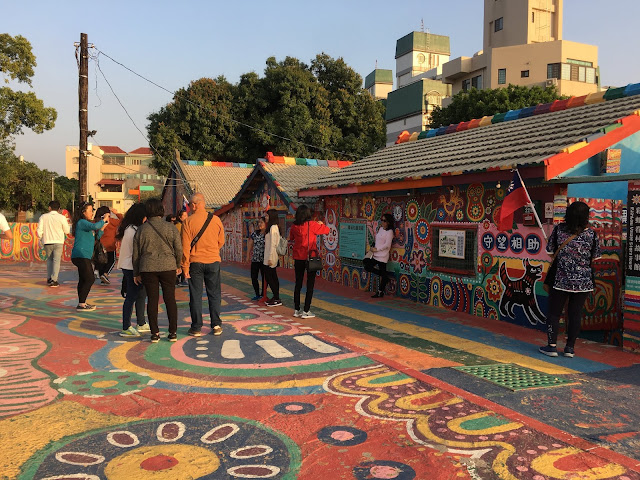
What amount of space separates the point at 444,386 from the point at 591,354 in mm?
2473

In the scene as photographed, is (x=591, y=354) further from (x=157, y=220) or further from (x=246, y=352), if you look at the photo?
(x=157, y=220)

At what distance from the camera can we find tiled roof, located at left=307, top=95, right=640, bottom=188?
25.5ft

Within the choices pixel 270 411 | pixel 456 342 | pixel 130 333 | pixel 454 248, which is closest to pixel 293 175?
pixel 454 248

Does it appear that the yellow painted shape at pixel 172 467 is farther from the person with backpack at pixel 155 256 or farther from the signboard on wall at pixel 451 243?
the signboard on wall at pixel 451 243

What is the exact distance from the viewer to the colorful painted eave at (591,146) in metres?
7.00

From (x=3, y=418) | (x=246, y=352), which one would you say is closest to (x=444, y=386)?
(x=246, y=352)

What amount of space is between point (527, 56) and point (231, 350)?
4418 centimetres

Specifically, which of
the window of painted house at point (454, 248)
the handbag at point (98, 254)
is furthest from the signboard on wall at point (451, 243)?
the handbag at point (98, 254)

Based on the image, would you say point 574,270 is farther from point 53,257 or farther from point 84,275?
point 53,257

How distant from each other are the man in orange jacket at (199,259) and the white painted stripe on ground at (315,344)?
116 centimetres


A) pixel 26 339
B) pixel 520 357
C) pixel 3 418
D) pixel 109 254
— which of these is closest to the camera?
pixel 3 418

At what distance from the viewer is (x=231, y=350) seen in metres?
6.35

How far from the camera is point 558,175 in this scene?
23.4ft

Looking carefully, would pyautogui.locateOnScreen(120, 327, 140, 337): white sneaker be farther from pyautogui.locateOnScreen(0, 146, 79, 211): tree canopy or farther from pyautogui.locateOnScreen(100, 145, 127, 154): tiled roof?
pyautogui.locateOnScreen(100, 145, 127, 154): tiled roof
